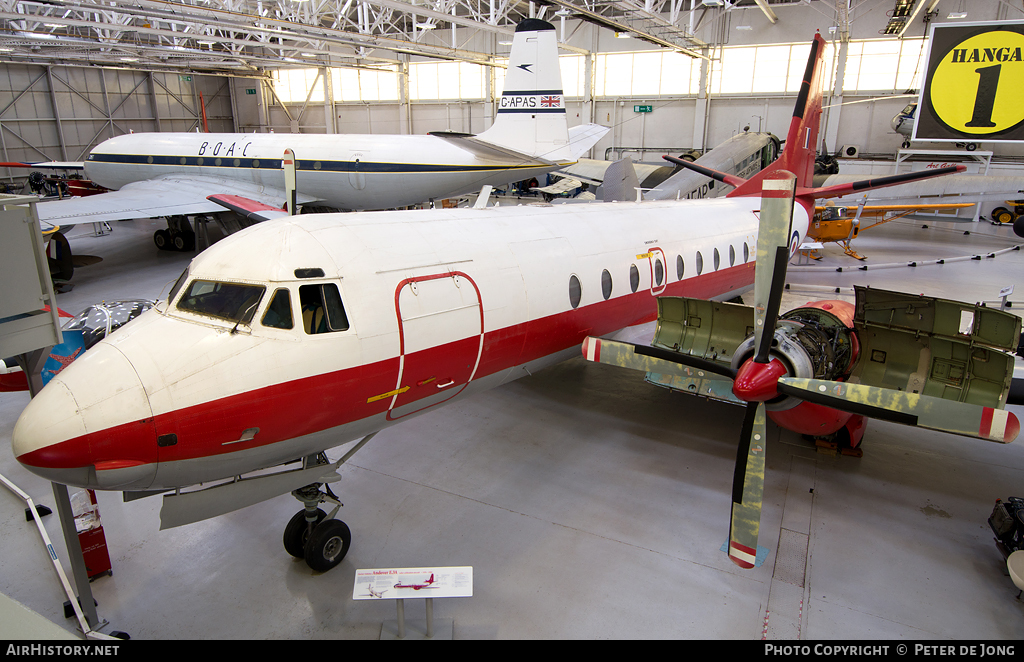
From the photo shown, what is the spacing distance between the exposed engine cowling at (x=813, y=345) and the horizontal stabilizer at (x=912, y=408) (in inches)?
19.3

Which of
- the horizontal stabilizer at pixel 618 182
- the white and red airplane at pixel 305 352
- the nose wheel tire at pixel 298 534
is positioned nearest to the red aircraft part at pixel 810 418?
the white and red airplane at pixel 305 352

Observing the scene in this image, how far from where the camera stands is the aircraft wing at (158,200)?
1845 cm

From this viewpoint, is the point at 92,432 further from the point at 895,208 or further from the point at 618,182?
the point at 895,208

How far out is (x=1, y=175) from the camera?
4028 centimetres

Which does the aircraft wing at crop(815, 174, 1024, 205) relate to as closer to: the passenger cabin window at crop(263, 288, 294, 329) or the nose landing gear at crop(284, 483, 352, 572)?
the nose landing gear at crop(284, 483, 352, 572)

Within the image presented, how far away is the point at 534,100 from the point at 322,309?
17864 mm

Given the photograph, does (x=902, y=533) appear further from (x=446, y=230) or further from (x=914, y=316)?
(x=446, y=230)

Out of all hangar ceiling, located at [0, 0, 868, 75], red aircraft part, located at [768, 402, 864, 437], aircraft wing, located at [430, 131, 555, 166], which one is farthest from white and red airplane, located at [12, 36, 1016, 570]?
hangar ceiling, located at [0, 0, 868, 75]

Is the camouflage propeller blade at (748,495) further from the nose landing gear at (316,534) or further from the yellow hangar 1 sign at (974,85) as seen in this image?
the yellow hangar 1 sign at (974,85)

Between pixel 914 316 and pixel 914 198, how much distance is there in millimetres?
18846

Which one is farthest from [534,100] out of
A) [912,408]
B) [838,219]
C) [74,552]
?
[74,552]

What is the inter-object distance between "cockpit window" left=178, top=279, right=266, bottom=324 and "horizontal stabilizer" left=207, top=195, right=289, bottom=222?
529 inches
